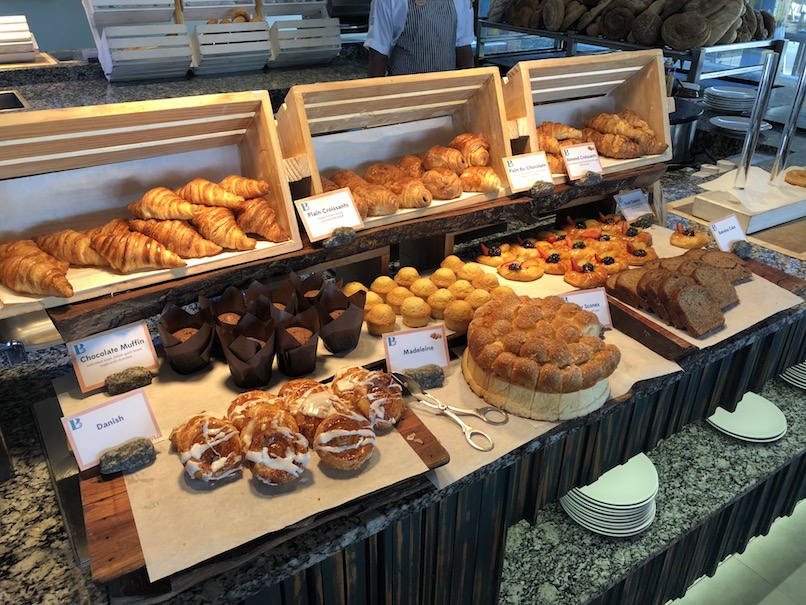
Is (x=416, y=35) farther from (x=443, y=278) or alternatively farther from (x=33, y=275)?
(x=33, y=275)

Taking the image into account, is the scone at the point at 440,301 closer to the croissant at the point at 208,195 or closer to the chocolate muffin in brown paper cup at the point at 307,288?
the chocolate muffin in brown paper cup at the point at 307,288

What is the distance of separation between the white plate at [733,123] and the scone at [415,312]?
2.76m

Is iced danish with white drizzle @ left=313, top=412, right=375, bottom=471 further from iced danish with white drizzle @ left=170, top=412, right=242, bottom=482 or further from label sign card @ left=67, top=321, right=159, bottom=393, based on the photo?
label sign card @ left=67, top=321, right=159, bottom=393

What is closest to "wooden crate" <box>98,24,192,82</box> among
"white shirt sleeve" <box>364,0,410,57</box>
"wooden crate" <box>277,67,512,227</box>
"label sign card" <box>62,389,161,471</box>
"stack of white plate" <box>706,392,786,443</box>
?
"white shirt sleeve" <box>364,0,410,57</box>

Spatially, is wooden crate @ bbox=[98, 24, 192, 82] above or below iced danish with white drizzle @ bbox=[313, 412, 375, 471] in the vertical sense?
above

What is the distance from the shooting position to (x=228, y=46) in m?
4.42

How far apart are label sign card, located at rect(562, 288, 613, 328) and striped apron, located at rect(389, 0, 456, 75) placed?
2.76 metres

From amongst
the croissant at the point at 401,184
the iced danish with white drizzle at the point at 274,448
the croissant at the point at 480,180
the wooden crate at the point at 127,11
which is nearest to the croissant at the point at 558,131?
the croissant at the point at 480,180

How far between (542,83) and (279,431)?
1.77m

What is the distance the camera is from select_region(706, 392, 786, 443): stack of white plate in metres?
2.57

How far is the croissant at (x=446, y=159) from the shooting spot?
2217mm

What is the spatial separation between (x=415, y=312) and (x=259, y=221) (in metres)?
0.57

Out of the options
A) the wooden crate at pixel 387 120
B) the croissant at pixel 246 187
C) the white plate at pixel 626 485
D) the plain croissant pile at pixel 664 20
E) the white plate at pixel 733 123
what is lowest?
the white plate at pixel 626 485

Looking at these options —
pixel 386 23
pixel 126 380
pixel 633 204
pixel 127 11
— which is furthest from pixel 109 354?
pixel 127 11
